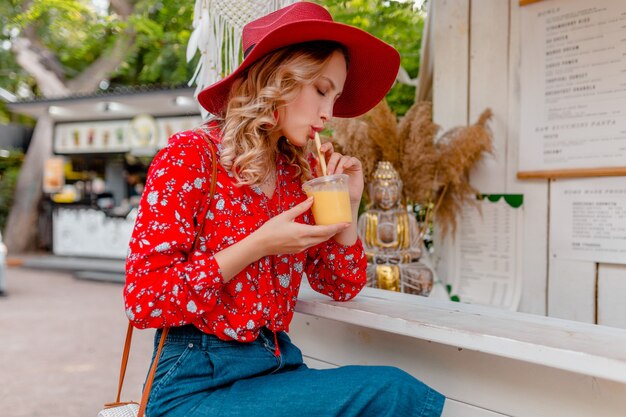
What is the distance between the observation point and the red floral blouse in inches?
48.9

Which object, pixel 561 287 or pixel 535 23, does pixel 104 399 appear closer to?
pixel 561 287

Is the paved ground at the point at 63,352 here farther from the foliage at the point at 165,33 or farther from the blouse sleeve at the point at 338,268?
the foliage at the point at 165,33

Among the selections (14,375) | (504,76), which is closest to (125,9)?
(14,375)

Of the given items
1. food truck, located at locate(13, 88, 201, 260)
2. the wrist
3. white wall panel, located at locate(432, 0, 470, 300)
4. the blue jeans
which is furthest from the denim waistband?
food truck, located at locate(13, 88, 201, 260)

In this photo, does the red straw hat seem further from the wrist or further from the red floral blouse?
the wrist

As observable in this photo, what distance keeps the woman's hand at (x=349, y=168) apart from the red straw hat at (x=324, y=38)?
224 mm

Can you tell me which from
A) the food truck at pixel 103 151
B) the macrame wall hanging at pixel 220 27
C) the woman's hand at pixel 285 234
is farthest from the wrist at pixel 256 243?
the food truck at pixel 103 151

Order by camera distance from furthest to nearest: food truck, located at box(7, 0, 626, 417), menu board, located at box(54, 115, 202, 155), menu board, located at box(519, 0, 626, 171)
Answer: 1. menu board, located at box(54, 115, 202, 155)
2. menu board, located at box(519, 0, 626, 171)
3. food truck, located at box(7, 0, 626, 417)

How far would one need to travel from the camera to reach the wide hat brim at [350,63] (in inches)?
53.4

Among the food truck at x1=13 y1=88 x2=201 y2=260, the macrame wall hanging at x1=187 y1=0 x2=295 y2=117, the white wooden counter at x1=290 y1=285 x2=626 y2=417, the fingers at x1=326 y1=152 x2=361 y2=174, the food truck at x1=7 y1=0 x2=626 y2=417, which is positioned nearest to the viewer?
the white wooden counter at x1=290 y1=285 x2=626 y2=417

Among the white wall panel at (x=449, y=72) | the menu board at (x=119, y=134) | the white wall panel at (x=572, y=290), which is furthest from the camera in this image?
the menu board at (x=119, y=134)

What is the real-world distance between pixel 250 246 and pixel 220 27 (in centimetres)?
120

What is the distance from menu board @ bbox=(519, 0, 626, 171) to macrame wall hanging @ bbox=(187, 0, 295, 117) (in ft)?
3.73

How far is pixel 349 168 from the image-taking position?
1652mm
